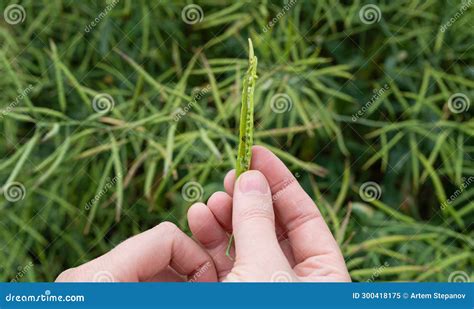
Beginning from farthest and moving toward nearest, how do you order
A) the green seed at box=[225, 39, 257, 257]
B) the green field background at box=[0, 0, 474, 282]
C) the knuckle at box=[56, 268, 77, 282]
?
the green field background at box=[0, 0, 474, 282]
the knuckle at box=[56, 268, 77, 282]
the green seed at box=[225, 39, 257, 257]

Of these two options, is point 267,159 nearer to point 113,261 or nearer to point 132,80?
point 113,261

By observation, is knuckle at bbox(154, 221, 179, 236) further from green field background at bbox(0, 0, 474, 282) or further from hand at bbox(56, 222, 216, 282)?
green field background at bbox(0, 0, 474, 282)

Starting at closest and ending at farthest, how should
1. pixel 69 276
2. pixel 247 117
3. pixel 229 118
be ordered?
pixel 247 117 < pixel 69 276 < pixel 229 118

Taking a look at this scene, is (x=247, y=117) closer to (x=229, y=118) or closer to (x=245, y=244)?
(x=245, y=244)

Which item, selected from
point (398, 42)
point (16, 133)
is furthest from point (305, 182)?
point (16, 133)

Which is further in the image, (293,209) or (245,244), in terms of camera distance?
(293,209)

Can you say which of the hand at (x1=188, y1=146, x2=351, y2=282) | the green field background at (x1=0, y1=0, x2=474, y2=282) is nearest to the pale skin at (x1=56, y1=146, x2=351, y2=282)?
the hand at (x1=188, y1=146, x2=351, y2=282)

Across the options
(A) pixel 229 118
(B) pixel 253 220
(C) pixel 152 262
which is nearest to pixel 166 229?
(C) pixel 152 262
